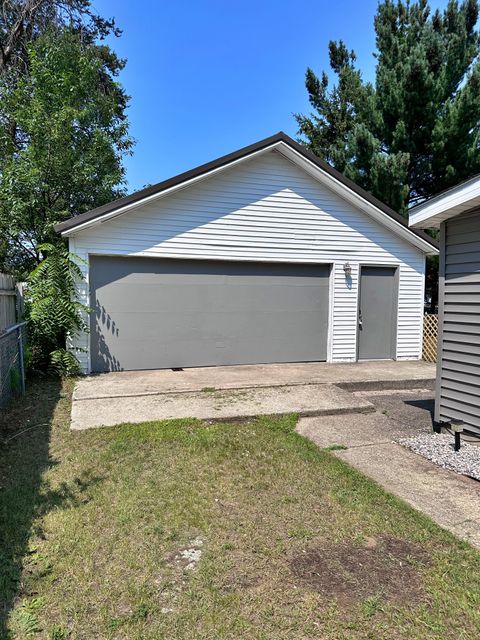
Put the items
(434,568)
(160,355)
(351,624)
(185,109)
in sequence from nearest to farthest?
(351,624)
(434,568)
(160,355)
(185,109)

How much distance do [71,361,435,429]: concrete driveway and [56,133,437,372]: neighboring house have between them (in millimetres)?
602

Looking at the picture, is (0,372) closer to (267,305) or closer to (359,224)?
(267,305)

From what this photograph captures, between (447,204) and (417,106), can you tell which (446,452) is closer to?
(447,204)

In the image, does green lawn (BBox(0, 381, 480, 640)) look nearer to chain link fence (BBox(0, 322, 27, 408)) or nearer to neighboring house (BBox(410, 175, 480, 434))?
chain link fence (BBox(0, 322, 27, 408))

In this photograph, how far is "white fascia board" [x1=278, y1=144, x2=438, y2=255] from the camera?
8805mm

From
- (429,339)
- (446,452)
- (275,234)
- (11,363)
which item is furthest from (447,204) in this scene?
(429,339)

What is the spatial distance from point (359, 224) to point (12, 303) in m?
7.23

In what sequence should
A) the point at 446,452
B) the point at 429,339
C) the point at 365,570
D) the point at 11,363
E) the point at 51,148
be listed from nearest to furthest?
the point at 365,570 → the point at 446,452 → the point at 11,363 → the point at 51,148 → the point at 429,339

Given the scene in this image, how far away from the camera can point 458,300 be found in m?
4.78

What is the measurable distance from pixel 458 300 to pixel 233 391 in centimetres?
345

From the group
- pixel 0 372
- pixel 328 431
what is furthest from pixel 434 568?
pixel 0 372

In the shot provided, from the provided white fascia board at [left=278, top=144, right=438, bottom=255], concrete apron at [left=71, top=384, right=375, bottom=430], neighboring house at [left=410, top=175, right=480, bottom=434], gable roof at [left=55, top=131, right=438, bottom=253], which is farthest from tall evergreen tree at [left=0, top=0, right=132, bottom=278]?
neighboring house at [left=410, top=175, right=480, bottom=434]

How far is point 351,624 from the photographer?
2051 mm

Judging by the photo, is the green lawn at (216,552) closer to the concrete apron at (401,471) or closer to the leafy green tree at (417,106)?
the concrete apron at (401,471)
